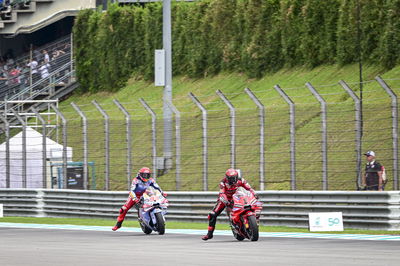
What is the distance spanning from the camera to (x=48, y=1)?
158ft

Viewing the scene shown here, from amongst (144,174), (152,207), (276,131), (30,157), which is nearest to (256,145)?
(276,131)

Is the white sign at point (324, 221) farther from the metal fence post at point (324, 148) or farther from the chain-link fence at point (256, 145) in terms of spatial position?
the metal fence post at point (324, 148)

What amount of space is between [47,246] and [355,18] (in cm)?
1546

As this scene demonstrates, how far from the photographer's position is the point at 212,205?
79.5 ft

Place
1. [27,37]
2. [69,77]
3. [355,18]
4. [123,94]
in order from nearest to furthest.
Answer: [355,18], [123,94], [69,77], [27,37]

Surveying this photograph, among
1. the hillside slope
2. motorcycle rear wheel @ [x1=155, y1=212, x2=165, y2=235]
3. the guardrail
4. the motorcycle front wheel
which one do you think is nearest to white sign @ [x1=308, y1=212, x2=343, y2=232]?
the guardrail

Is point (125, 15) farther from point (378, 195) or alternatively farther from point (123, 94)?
point (378, 195)

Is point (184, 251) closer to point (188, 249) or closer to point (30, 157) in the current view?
point (188, 249)

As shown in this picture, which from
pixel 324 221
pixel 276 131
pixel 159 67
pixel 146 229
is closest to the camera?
pixel 324 221

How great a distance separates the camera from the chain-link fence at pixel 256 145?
2306cm

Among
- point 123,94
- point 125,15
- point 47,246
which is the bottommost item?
point 47,246

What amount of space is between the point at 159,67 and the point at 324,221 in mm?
11757

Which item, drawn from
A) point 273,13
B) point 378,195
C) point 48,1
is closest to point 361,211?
point 378,195

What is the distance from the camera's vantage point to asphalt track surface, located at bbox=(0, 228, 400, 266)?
1462 centimetres
